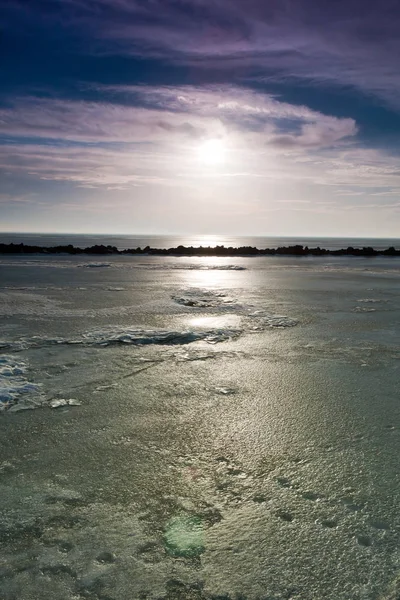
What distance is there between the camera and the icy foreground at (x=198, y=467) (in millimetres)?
1773

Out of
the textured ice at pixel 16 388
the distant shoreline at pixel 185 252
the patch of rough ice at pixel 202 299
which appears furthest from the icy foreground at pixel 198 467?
the distant shoreline at pixel 185 252

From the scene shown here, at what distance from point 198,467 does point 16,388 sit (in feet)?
6.68

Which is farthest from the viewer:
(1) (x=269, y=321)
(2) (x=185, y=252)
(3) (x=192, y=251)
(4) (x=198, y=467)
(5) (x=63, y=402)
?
(3) (x=192, y=251)

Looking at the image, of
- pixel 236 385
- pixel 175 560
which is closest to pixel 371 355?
pixel 236 385

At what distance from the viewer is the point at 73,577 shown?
1755 mm

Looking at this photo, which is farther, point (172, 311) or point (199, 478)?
point (172, 311)

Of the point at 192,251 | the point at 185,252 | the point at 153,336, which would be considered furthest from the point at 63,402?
the point at 192,251

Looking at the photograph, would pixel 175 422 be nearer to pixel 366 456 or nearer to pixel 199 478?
pixel 199 478

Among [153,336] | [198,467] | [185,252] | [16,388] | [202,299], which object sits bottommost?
[198,467]

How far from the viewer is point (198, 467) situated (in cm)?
255

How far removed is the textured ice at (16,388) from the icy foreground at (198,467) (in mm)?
19

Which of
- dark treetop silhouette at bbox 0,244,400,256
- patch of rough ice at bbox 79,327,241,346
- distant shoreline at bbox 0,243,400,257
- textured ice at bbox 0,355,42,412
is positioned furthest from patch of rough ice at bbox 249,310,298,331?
dark treetop silhouette at bbox 0,244,400,256

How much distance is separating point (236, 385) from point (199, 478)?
1.57 metres

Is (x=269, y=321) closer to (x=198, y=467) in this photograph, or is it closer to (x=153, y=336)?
(x=153, y=336)
